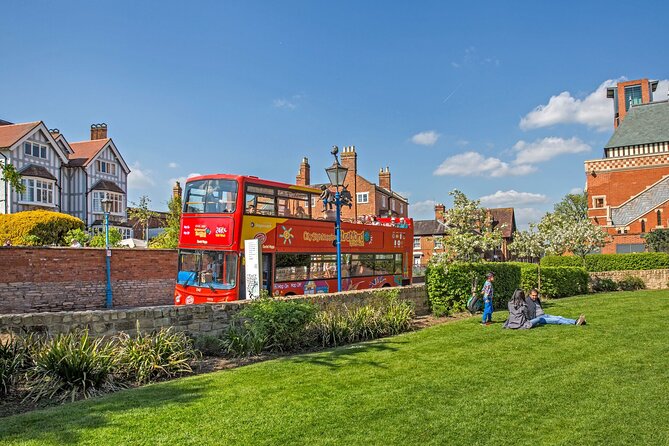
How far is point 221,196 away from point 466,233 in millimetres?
8411

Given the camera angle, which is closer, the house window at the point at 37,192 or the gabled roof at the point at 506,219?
the house window at the point at 37,192

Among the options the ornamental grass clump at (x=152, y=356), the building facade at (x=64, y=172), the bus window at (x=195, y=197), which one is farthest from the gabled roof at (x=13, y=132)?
the ornamental grass clump at (x=152, y=356)

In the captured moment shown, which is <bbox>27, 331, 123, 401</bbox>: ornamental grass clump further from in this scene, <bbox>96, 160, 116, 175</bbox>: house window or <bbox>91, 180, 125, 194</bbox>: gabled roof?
<bbox>96, 160, 116, 175</bbox>: house window

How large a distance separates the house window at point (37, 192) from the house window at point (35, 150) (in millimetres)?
2162

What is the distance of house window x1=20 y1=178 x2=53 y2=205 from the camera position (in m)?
39.2

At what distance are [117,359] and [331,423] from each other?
4005 millimetres

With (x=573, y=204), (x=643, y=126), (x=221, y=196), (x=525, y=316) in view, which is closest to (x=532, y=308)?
(x=525, y=316)

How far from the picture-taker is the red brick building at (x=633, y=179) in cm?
4531

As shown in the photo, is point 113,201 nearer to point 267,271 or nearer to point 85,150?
point 85,150

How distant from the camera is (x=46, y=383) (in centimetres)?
718

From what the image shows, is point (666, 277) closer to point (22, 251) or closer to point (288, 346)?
point (288, 346)

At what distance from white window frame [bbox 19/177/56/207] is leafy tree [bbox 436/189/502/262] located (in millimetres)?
34040

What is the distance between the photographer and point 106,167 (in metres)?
47.4

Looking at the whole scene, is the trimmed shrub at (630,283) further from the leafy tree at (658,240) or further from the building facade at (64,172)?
the building facade at (64,172)
